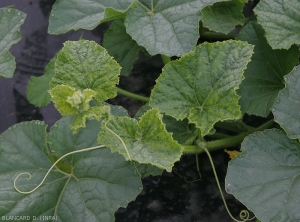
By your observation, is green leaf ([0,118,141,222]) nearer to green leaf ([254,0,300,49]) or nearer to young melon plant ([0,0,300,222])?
young melon plant ([0,0,300,222])

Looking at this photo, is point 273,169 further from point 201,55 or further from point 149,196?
point 149,196

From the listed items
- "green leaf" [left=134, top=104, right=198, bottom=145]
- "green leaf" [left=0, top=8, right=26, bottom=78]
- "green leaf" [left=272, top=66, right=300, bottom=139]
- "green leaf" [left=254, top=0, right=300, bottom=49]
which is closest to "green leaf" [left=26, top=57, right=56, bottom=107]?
"green leaf" [left=0, top=8, right=26, bottom=78]

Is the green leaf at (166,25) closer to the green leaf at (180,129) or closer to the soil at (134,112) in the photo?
the green leaf at (180,129)

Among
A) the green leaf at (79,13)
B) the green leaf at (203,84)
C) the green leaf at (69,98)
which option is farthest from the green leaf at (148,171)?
the green leaf at (79,13)

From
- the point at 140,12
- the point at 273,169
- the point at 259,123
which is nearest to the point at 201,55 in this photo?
the point at 140,12

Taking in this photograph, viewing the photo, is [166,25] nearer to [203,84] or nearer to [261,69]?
[203,84]

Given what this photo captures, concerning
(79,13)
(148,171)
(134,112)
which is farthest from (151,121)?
(134,112)
